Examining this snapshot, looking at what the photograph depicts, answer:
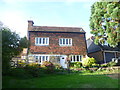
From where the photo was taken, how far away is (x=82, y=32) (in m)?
26.0

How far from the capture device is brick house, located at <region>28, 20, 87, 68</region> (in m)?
24.0

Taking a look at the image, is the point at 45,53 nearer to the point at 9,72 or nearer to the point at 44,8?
the point at 44,8

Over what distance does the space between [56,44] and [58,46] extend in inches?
21.6

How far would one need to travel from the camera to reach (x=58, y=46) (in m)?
24.9

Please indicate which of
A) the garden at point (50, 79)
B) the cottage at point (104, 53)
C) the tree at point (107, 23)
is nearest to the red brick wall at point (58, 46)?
the cottage at point (104, 53)

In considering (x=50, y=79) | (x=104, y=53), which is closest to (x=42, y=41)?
(x=104, y=53)

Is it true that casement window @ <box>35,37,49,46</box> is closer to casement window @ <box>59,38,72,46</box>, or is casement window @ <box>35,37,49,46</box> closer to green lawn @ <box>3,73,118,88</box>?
casement window @ <box>59,38,72,46</box>

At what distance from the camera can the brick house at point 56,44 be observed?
78.7 feet

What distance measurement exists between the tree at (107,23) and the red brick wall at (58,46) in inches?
218

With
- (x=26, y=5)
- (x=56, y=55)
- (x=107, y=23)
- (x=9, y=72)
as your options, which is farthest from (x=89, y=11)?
(x=9, y=72)

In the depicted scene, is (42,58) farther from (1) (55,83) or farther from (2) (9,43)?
(1) (55,83)

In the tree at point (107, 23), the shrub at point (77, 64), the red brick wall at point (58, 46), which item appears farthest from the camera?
the red brick wall at point (58, 46)

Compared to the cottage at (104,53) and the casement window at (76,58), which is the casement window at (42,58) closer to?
the casement window at (76,58)

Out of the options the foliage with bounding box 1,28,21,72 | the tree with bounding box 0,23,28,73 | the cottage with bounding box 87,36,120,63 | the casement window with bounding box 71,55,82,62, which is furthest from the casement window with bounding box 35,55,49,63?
the foliage with bounding box 1,28,21,72
